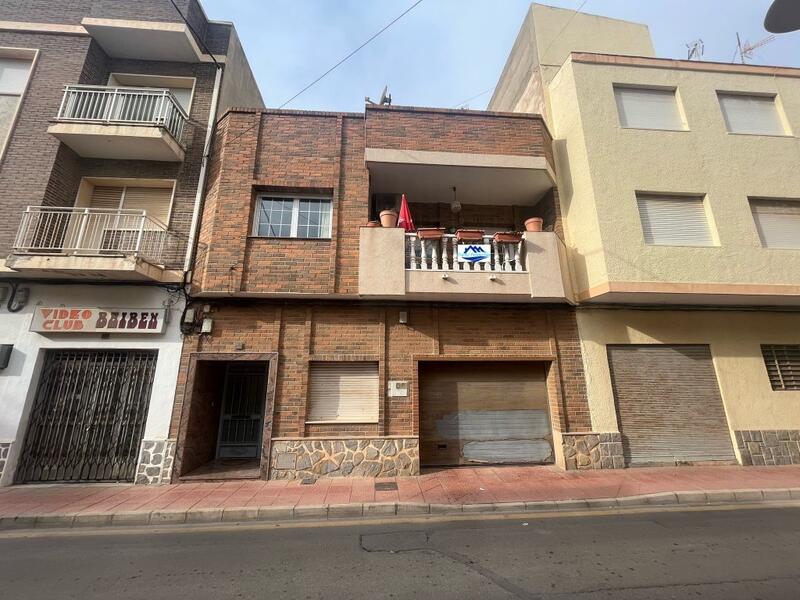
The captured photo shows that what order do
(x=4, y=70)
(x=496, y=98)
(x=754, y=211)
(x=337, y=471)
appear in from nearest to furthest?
1. (x=337, y=471)
2. (x=754, y=211)
3. (x=4, y=70)
4. (x=496, y=98)

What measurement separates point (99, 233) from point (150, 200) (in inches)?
51.4

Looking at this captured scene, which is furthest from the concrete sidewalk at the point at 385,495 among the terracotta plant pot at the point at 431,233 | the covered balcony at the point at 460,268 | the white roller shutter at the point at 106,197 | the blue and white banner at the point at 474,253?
the white roller shutter at the point at 106,197

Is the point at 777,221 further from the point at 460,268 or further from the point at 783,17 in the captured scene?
the point at 460,268

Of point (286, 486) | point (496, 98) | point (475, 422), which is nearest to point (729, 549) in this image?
point (475, 422)

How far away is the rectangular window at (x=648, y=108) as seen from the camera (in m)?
8.43

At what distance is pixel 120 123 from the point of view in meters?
7.57

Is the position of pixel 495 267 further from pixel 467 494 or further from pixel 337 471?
pixel 337 471

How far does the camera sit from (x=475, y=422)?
295 inches

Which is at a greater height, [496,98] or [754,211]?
[496,98]

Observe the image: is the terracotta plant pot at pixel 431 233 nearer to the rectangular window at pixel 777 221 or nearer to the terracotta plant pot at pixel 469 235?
the terracotta plant pot at pixel 469 235

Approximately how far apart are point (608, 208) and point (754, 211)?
12.1ft

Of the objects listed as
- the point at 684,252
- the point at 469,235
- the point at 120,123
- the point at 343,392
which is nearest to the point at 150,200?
the point at 120,123

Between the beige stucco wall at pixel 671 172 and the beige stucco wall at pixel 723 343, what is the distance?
1.07 meters

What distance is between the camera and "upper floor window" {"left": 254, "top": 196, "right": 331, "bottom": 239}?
7.80 metres
